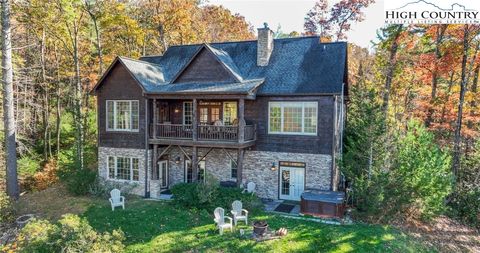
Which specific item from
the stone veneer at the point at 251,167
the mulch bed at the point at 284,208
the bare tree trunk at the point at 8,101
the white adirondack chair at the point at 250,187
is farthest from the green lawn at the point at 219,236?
the bare tree trunk at the point at 8,101

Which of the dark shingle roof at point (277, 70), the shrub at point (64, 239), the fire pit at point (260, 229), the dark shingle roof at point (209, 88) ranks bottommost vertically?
the fire pit at point (260, 229)

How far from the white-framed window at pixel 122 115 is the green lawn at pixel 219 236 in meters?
5.31

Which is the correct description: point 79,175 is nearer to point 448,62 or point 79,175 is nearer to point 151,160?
point 151,160

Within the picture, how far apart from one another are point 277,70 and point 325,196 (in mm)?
7101

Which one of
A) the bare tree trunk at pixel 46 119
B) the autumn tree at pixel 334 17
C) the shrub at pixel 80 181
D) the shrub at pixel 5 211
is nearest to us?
the shrub at pixel 5 211

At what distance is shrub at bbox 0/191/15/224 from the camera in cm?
1397

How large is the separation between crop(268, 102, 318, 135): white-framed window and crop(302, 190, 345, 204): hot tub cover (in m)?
2.92

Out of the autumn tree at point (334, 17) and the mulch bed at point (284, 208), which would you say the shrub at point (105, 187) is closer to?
the mulch bed at point (284, 208)

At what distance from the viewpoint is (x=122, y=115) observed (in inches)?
714

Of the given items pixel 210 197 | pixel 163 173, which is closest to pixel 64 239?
pixel 210 197

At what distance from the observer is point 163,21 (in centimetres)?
2725

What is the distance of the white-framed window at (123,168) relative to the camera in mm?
18094

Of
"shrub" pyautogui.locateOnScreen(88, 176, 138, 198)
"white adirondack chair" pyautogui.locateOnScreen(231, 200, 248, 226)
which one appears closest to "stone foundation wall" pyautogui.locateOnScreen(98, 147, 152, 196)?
"shrub" pyautogui.locateOnScreen(88, 176, 138, 198)

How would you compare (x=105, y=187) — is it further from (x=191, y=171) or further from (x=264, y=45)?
(x=264, y=45)
